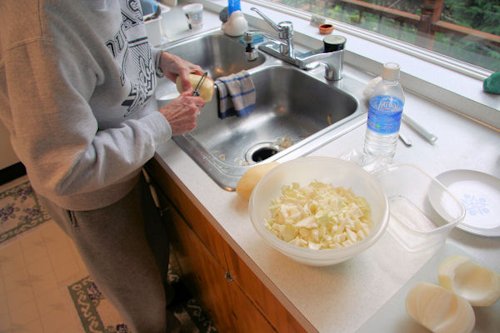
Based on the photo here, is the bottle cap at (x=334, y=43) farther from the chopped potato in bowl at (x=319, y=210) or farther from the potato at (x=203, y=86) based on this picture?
the chopped potato in bowl at (x=319, y=210)

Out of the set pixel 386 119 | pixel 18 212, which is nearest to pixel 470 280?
pixel 386 119

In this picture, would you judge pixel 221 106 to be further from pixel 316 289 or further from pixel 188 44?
pixel 316 289

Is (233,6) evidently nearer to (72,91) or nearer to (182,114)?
(182,114)

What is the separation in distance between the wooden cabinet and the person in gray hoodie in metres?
0.10

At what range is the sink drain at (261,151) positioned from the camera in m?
1.10

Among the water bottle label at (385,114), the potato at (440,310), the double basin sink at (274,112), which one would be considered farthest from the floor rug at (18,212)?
the potato at (440,310)

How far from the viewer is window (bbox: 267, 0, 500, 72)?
0.99 m

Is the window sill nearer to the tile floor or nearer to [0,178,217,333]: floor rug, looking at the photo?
[0,178,217,333]: floor rug

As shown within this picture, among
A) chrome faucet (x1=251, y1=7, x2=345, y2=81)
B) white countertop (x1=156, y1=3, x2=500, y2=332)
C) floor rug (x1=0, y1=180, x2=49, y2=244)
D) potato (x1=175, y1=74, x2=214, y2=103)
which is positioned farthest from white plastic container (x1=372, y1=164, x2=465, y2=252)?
floor rug (x1=0, y1=180, x2=49, y2=244)

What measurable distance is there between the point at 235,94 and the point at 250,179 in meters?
0.48

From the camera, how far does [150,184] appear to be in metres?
1.18

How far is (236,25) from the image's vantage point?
1326mm

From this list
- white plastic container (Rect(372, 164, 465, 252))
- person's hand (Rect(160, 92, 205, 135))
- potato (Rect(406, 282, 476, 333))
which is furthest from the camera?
person's hand (Rect(160, 92, 205, 135))

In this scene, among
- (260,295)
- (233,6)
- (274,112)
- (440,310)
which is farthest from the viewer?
(233,6)
